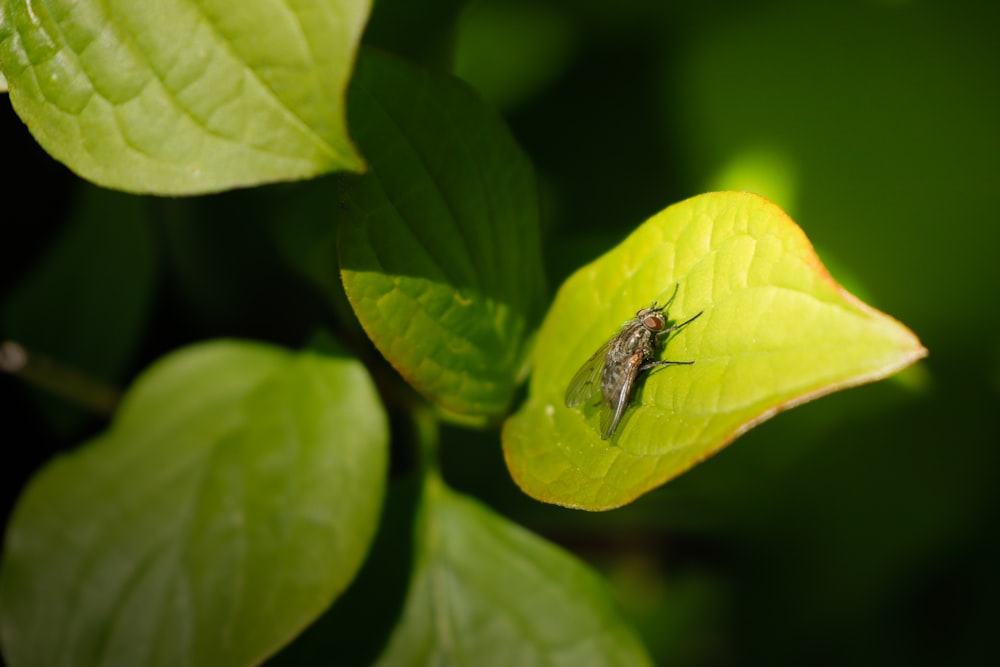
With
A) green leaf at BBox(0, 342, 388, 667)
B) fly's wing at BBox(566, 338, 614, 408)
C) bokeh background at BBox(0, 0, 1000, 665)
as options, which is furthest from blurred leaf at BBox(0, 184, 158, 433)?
fly's wing at BBox(566, 338, 614, 408)

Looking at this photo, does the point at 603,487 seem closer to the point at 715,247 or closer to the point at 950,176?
the point at 715,247

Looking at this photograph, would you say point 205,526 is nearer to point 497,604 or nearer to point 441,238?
point 497,604

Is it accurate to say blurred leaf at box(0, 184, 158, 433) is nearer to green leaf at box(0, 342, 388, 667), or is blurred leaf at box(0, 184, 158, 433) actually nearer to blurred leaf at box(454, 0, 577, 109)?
green leaf at box(0, 342, 388, 667)

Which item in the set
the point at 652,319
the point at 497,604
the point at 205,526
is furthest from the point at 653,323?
the point at 205,526

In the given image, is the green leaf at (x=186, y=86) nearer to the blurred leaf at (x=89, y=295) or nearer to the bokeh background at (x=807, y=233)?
the bokeh background at (x=807, y=233)

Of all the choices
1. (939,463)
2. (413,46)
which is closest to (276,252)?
(413,46)

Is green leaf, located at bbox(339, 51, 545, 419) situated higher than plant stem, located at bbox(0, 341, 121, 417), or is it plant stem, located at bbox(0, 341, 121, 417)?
green leaf, located at bbox(339, 51, 545, 419)

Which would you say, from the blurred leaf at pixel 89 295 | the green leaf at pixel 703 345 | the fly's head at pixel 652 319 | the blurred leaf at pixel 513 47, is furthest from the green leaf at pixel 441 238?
the blurred leaf at pixel 513 47
